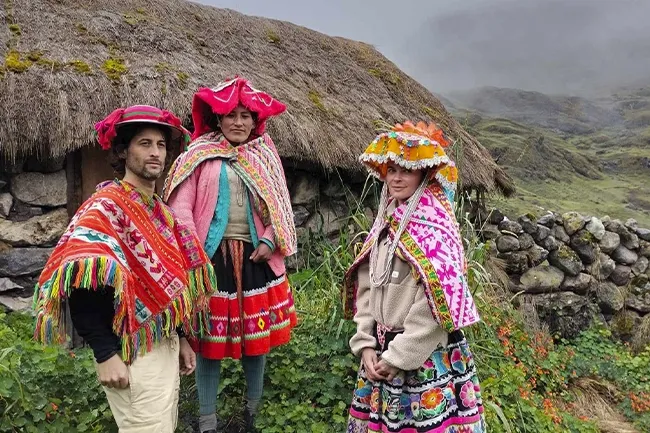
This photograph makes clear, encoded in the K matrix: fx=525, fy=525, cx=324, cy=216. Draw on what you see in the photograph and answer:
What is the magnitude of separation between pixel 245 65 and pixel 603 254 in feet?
15.9

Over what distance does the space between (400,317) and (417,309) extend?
10cm

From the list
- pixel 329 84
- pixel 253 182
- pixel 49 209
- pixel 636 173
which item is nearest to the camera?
pixel 253 182

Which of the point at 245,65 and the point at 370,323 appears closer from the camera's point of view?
the point at 370,323

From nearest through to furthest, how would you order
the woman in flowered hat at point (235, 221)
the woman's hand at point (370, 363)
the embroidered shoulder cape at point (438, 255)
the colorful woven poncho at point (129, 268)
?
1. the colorful woven poncho at point (129, 268)
2. the embroidered shoulder cape at point (438, 255)
3. the woman's hand at point (370, 363)
4. the woman in flowered hat at point (235, 221)

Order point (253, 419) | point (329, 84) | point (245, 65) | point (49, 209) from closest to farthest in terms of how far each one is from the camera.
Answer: point (253, 419) → point (49, 209) → point (245, 65) → point (329, 84)

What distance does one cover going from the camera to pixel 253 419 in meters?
2.64

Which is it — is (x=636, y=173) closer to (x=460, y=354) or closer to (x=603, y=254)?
(x=603, y=254)

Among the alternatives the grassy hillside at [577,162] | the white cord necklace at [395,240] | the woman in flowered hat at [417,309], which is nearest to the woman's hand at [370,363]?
the woman in flowered hat at [417,309]

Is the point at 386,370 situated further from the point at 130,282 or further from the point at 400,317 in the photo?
the point at 130,282

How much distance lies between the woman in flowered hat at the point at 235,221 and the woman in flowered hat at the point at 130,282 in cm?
34

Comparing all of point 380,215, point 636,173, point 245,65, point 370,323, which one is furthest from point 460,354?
point 636,173

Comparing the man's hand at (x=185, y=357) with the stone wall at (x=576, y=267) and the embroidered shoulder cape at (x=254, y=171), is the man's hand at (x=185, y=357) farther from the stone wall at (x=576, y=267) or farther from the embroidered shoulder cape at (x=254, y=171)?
the stone wall at (x=576, y=267)

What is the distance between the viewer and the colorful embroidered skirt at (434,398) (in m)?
1.94

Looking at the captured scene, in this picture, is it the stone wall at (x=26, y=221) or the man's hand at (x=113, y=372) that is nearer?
the man's hand at (x=113, y=372)
